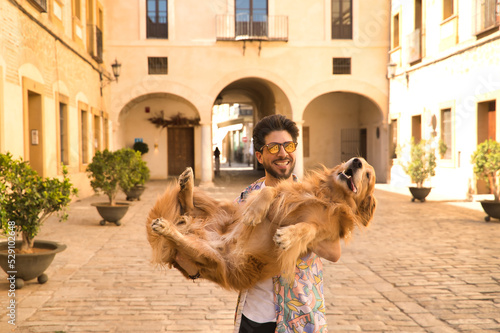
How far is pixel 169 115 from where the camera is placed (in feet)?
83.8

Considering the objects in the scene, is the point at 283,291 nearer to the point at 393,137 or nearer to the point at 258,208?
the point at 258,208

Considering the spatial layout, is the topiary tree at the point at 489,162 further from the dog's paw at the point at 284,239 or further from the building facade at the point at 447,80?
the dog's paw at the point at 284,239

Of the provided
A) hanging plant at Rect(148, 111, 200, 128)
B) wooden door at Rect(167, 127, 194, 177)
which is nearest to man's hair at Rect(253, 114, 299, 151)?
hanging plant at Rect(148, 111, 200, 128)

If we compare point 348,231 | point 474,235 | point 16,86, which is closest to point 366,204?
point 348,231

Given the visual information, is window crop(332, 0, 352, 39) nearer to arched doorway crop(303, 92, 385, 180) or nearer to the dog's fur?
arched doorway crop(303, 92, 385, 180)

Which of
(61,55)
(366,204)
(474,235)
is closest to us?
(366,204)

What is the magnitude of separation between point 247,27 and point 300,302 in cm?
1994

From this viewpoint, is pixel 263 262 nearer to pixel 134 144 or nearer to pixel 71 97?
pixel 71 97

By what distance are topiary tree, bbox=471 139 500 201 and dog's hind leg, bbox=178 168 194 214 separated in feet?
35.1

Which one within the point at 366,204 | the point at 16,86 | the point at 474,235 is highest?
the point at 16,86

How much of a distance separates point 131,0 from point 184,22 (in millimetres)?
2450

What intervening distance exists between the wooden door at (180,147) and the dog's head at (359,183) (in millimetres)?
24425

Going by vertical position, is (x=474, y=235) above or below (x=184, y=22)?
below

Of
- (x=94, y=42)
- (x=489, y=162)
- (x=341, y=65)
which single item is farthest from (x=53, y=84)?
(x=341, y=65)
